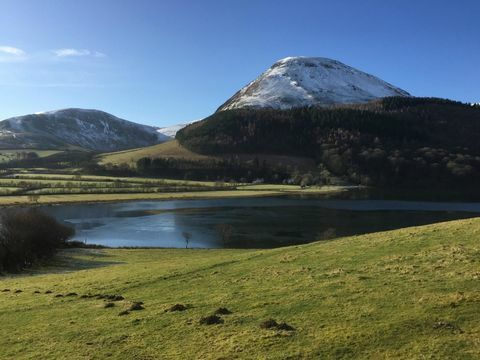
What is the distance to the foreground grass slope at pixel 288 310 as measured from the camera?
43.4 ft

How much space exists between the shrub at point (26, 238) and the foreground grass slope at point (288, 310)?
20.7 metres

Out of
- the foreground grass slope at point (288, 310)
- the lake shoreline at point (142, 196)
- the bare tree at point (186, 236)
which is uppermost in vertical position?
the foreground grass slope at point (288, 310)

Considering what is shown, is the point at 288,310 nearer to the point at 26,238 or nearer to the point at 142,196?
the point at 26,238

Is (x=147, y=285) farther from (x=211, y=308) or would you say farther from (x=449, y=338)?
(x=449, y=338)

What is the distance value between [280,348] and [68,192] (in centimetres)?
15532

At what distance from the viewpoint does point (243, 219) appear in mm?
102938

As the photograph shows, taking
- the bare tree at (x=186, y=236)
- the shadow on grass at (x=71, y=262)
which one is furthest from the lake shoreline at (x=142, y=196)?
the shadow on grass at (x=71, y=262)

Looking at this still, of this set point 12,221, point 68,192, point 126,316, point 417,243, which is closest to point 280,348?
point 126,316

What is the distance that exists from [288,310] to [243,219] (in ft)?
282

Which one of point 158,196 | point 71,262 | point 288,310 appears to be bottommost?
point 71,262

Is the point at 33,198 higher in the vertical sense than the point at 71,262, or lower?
higher

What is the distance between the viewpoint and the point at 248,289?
70.5ft

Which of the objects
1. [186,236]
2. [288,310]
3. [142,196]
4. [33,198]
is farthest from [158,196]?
[288,310]

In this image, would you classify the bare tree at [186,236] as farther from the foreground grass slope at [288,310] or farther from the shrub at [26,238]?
the foreground grass slope at [288,310]
